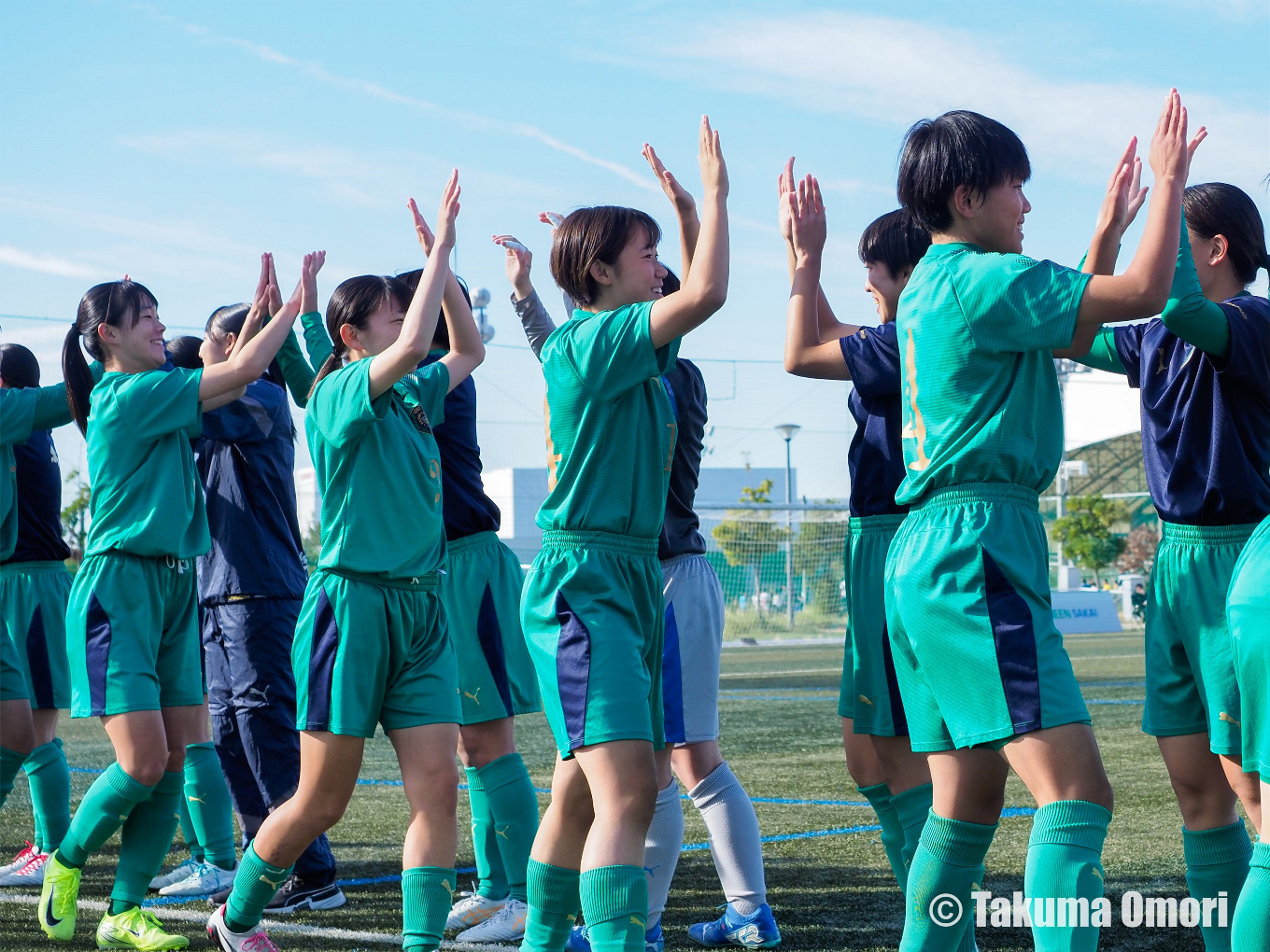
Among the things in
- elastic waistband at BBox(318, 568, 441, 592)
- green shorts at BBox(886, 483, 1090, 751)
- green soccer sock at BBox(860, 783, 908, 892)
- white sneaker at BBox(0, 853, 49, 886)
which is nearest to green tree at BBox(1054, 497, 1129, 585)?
white sneaker at BBox(0, 853, 49, 886)

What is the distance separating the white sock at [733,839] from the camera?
14.8 ft

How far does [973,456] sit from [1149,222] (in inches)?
23.8

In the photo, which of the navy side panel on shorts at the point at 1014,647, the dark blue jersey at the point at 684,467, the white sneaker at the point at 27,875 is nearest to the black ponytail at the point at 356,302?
the dark blue jersey at the point at 684,467

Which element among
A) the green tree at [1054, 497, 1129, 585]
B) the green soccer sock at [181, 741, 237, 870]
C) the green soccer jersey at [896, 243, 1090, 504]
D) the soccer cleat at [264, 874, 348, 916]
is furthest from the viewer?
the green tree at [1054, 497, 1129, 585]

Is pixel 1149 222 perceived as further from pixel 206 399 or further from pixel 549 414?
pixel 206 399

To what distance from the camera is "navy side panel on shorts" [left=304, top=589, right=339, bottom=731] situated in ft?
12.5

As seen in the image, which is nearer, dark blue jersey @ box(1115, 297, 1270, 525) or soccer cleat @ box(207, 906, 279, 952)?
dark blue jersey @ box(1115, 297, 1270, 525)

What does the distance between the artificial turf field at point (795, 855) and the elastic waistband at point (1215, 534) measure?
4.70ft

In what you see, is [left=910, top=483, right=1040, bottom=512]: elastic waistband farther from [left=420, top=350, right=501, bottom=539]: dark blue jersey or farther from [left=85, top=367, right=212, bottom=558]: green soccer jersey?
[left=85, top=367, right=212, bottom=558]: green soccer jersey

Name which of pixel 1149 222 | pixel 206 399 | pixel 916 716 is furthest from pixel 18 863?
pixel 1149 222

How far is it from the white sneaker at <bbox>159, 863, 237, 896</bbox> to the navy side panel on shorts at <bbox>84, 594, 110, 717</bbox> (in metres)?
1.13

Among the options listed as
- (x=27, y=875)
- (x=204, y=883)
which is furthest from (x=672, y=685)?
(x=27, y=875)

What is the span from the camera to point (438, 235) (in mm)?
3752

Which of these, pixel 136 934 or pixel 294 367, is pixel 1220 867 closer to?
pixel 136 934
